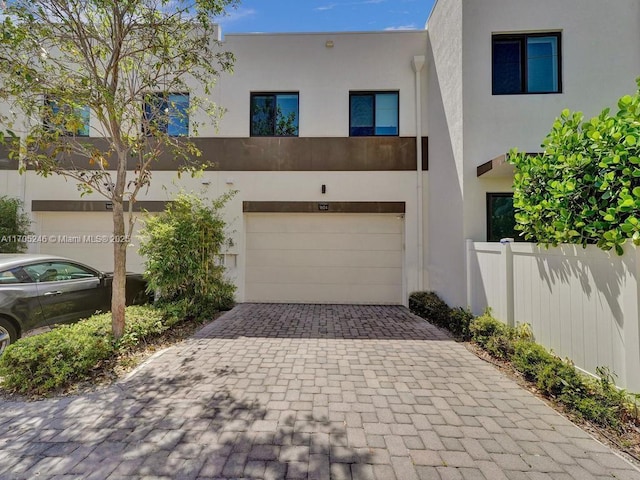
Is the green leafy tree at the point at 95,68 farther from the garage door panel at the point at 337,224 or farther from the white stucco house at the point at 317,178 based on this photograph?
the garage door panel at the point at 337,224

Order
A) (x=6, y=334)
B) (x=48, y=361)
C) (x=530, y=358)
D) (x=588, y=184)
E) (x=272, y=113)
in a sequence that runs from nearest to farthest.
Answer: (x=588, y=184) → (x=48, y=361) → (x=530, y=358) → (x=6, y=334) → (x=272, y=113)

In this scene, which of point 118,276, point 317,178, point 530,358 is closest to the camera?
point 530,358

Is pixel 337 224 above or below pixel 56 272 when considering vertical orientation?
above

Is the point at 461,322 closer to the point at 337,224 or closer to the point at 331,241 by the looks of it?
the point at 331,241

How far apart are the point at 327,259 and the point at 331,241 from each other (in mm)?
506

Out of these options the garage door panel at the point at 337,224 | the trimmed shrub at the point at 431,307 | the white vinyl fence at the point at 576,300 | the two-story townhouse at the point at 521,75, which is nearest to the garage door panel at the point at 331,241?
the garage door panel at the point at 337,224

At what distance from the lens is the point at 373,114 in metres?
8.51

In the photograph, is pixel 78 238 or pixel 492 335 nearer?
pixel 492 335

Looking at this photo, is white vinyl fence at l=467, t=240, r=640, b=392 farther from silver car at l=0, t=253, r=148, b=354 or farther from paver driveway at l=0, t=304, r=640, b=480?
silver car at l=0, t=253, r=148, b=354

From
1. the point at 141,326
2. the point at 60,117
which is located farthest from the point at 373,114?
the point at 141,326

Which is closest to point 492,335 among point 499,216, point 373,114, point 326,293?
point 499,216

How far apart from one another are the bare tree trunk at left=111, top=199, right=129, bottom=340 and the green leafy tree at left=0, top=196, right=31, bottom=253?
18.3ft

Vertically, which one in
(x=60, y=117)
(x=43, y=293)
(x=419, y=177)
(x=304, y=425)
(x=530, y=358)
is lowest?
(x=304, y=425)

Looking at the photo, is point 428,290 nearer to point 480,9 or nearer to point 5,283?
point 480,9
